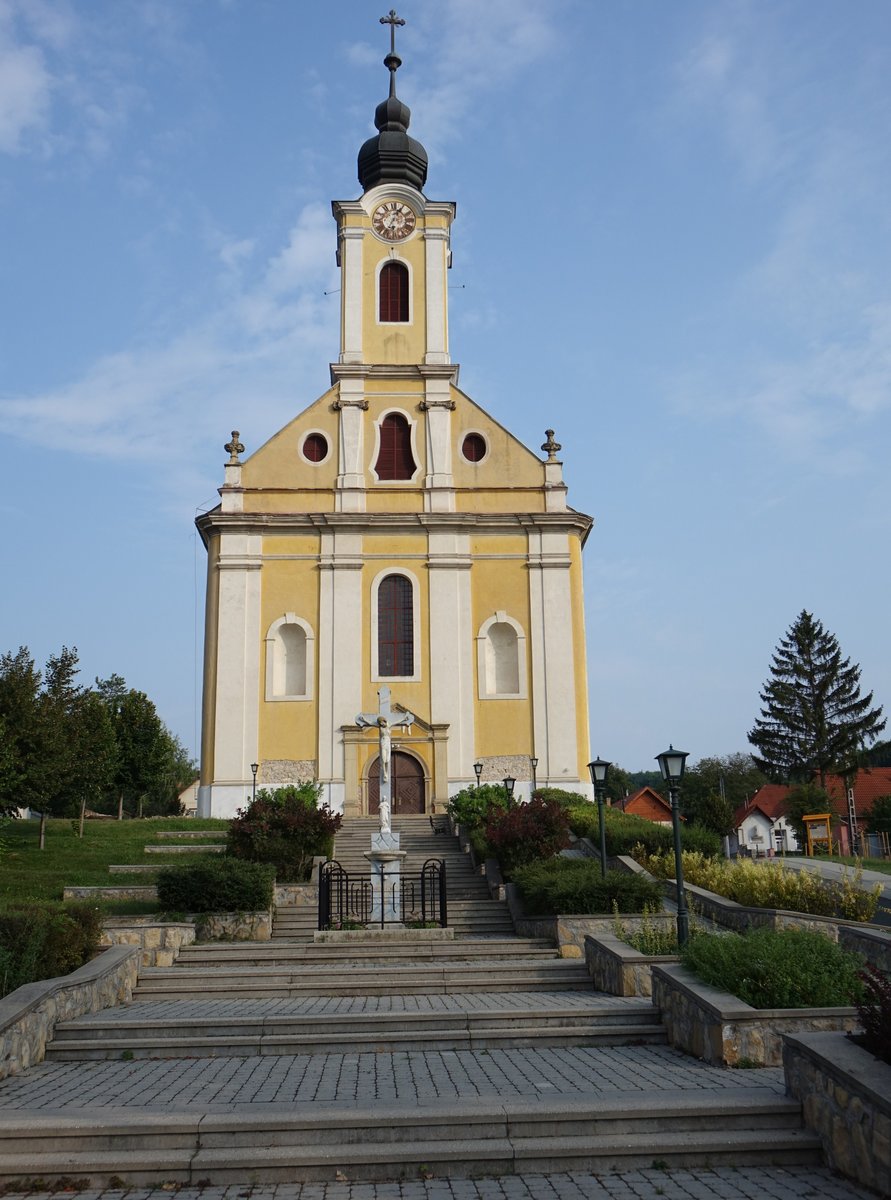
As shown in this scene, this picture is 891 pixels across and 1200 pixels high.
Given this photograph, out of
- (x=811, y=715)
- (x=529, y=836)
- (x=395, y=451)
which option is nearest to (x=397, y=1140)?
(x=529, y=836)

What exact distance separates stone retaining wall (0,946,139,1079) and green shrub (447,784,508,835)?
1222 cm

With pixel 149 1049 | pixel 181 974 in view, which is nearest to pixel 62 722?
pixel 181 974

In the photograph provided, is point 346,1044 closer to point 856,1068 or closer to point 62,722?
point 856,1068

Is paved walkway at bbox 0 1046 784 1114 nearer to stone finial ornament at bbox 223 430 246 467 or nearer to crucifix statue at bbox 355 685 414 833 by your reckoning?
crucifix statue at bbox 355 685 414 833

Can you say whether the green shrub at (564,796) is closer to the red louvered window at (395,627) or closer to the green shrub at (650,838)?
the green shrub at (650,838)

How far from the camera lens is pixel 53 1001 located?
10.5 metres

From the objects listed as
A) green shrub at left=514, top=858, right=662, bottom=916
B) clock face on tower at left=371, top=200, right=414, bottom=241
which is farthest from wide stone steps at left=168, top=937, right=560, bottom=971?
clock face on tower at left=371, top=200, right=414, bottom=241

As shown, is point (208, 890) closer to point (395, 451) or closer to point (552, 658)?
point (552, 658)

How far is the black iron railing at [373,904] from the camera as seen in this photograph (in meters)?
17.2

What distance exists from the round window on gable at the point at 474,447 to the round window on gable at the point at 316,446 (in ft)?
14.3

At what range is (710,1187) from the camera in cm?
663

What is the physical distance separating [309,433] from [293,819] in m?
16.1

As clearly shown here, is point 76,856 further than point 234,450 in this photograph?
No

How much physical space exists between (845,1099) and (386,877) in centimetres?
1241
